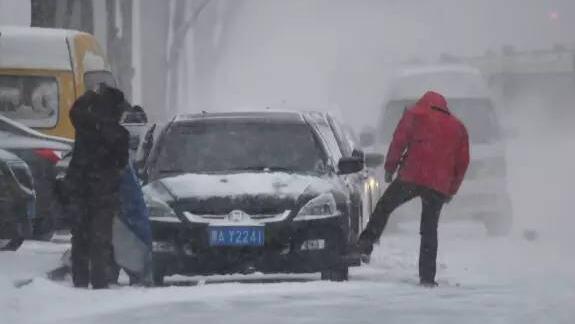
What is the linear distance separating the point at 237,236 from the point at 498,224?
8075 millimetres

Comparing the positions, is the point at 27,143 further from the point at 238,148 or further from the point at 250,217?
the point at 250,217

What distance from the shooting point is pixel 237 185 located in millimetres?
12047

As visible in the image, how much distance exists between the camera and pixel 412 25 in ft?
254

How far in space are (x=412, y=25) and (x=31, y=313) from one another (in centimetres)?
6865

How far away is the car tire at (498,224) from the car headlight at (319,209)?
7.46 metres

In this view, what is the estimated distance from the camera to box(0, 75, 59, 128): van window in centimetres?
1755

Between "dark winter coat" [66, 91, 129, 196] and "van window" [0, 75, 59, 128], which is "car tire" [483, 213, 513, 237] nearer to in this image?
"van window" [0, 75, 59, 128]

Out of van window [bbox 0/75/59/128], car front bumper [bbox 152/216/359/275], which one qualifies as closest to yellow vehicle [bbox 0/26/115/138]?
van window [bbox 0/75/59/128]

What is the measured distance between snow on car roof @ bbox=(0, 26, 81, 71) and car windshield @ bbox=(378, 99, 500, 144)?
4.43m

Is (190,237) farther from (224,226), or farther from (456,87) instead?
(456,87)

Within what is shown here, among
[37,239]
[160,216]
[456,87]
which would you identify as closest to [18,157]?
[37,239]

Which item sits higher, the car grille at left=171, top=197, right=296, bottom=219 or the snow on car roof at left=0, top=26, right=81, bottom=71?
the car grille at left=171, top=197, right=296, bottom=219

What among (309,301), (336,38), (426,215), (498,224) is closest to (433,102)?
(426,215)

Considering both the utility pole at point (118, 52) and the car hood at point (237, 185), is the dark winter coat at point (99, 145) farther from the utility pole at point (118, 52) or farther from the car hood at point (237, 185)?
the utility pole at point (118, 52)
